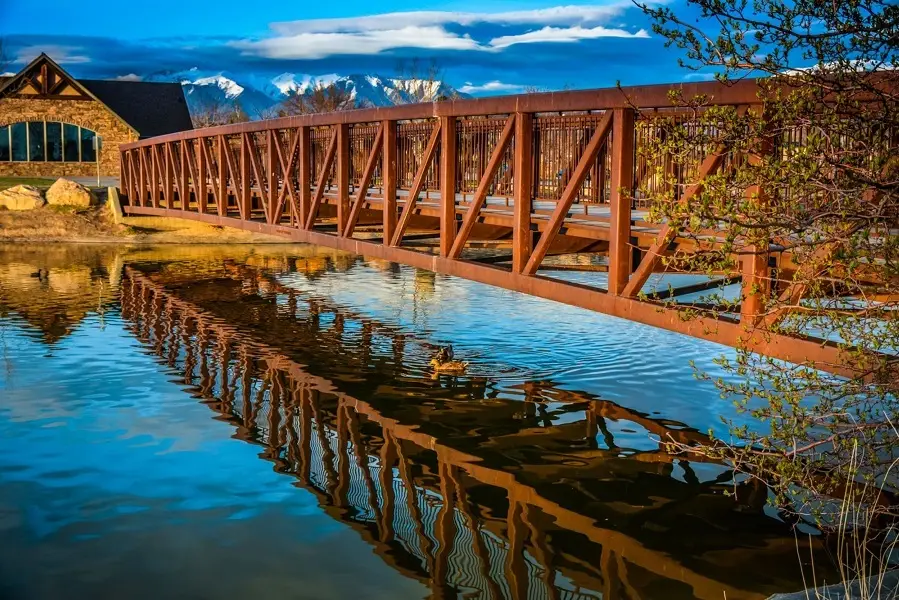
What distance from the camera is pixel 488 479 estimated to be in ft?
32.4

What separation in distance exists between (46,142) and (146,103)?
6190 millimetres

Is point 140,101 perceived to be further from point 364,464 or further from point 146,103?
point 364,464

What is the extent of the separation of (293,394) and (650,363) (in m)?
4.95

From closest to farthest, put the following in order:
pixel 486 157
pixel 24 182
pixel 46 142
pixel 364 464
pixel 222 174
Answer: pixel 364 464, pixel 486 157, pixel 222 174, pixel 24 182, pixel 46 142

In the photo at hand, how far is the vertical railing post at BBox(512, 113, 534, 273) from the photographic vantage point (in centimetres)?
1276

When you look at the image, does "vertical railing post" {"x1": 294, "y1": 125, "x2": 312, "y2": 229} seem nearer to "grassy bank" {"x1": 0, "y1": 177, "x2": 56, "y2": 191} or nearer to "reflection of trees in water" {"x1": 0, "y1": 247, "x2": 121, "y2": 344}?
"reflection of trees in water" {"x1": 0, "y1": 247, "x2": 121, "y2": 344}

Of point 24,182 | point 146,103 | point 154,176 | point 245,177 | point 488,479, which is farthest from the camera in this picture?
point 146,103

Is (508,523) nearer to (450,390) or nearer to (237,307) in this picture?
(450,390)

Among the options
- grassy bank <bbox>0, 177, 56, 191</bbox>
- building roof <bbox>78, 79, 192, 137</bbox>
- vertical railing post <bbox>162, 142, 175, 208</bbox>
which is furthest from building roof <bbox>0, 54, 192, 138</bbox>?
vertical railing post <bbox>162, 142, 175, 208</bbox>

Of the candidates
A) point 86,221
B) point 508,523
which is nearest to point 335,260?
point 86,221

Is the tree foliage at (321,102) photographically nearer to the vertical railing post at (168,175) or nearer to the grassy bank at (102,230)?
the grassy bank at (102,230)

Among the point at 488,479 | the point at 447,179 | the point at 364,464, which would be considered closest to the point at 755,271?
the point at 488,479

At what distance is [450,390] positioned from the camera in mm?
13188

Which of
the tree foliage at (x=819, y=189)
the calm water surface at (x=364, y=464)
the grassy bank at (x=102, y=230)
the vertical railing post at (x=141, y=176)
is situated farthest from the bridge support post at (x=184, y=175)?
the tree foliage at (x=819, y=189)
